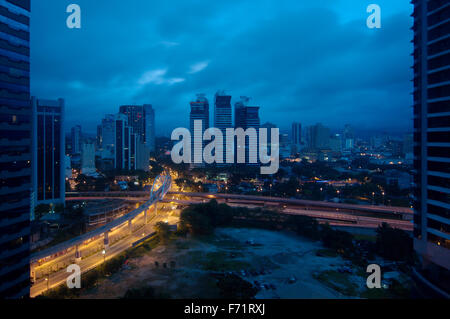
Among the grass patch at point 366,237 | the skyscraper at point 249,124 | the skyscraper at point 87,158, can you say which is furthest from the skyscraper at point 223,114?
the grass patch at point 366,237

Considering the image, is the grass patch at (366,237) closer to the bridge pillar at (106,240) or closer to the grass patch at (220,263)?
the grass patch at (220,263)

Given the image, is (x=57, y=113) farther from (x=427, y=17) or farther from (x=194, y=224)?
(x=427, y=17)

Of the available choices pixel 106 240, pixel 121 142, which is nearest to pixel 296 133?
pixel 121 142

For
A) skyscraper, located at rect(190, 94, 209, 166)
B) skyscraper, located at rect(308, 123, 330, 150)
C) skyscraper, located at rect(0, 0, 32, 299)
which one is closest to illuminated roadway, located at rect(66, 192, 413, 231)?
skyscraper, located at rect(0, 0, 32, 299)

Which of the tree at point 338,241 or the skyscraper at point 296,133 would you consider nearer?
the tree at point 338,241

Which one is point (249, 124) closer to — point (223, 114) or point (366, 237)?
point (223, 114)

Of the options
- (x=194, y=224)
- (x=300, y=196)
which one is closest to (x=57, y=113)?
(x=194, y=224)

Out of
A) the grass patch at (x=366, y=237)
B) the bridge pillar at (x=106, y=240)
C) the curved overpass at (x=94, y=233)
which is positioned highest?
the curved overpass at (x=94, y=233)
